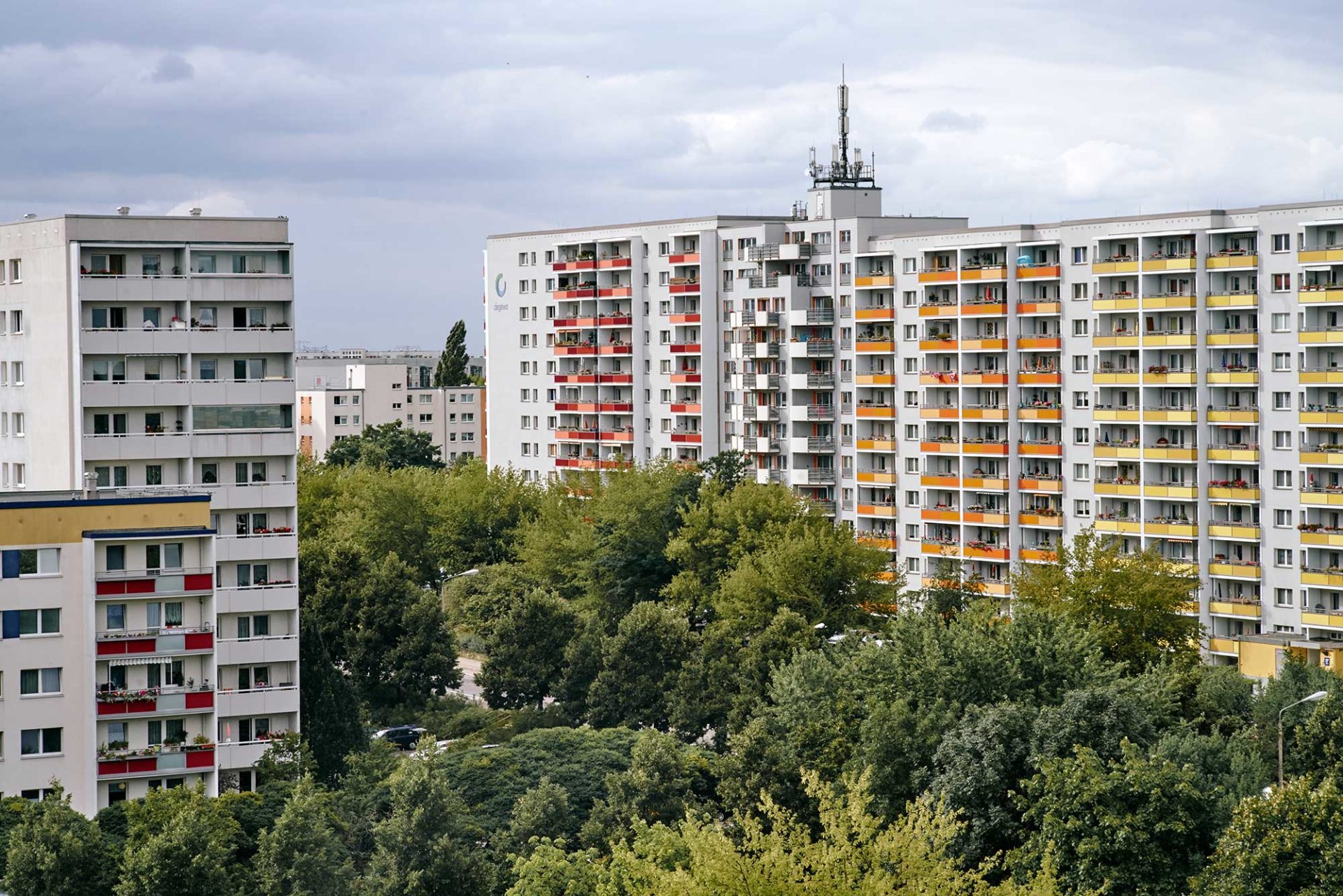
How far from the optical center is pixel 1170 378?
107000 mm

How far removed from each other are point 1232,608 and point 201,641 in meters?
57.1

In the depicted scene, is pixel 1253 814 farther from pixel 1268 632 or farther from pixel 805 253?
pixel 805 253

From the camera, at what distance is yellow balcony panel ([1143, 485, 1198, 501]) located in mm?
106250

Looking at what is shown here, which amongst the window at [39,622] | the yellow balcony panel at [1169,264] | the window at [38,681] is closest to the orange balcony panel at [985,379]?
the yellow balcony panel at [1169,264]

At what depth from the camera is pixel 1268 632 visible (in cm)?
10175

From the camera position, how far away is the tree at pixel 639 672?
297ft

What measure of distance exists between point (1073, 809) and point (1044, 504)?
6131 cm

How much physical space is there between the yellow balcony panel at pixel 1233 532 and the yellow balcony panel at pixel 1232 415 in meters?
5.80

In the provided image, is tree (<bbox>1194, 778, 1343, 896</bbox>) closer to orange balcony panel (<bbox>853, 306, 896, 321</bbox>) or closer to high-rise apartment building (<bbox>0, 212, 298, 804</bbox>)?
high-rise apartment building (<bbox>0, 212, 298, 804</bbox>)

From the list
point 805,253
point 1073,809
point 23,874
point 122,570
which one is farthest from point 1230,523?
point 23,874

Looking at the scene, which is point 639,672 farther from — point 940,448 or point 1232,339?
point 1232,339

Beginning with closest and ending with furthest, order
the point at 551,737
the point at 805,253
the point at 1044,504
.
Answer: the point at 551,737 → the point at 1044,504 → the point at 805,253

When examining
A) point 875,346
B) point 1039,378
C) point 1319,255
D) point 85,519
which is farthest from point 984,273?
point 85,519

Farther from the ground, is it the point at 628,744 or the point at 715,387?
the point at 715,387
